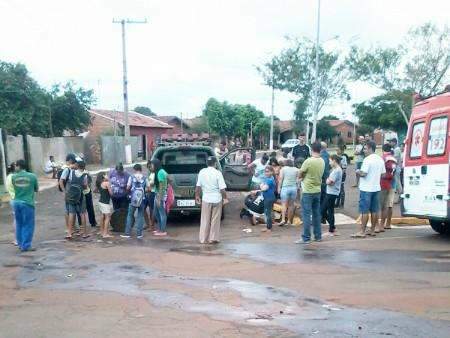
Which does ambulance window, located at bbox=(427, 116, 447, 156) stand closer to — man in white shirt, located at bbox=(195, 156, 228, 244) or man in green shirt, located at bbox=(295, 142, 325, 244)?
man in green shirt, located at bbox=(295, 142, 325, 244)

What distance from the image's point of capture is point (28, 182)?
34.9 feet

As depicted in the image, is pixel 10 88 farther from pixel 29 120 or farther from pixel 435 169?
pixel 435 169

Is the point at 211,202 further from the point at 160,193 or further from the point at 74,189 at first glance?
the point at 74,189

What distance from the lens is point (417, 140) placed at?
11000mm

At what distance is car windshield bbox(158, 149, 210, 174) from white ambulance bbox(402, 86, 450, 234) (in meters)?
5.32

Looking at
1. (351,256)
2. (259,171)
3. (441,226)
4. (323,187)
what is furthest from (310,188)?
(259,171)

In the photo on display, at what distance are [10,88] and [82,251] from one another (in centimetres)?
2229

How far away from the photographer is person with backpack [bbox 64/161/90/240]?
452 inches

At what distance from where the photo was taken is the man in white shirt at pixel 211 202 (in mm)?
11070

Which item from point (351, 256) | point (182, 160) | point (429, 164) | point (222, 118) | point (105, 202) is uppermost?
point (222, 118)

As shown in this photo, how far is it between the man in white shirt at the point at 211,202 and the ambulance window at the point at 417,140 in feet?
12.1

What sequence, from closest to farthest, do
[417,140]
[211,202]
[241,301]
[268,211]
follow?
[241,301] → [417,140] → [211,202] → [268,211]

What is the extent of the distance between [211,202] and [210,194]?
155mm

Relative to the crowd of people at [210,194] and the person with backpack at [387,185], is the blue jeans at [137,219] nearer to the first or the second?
the crowd of people at [210,194]
